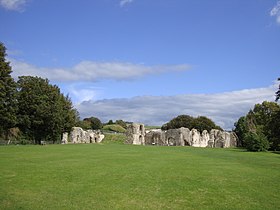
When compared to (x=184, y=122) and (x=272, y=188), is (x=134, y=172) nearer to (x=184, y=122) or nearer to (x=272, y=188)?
(x=272, y=188)

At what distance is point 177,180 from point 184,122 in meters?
93.3

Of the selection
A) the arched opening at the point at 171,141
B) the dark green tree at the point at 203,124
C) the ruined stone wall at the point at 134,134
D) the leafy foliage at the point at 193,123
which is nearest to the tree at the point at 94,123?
the leafy foliage at the point at 193,123

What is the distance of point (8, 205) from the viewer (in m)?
11.4

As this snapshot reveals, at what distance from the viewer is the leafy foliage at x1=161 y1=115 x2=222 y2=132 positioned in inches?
4080

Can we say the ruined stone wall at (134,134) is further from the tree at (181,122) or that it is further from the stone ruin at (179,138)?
the tree at (181,122)

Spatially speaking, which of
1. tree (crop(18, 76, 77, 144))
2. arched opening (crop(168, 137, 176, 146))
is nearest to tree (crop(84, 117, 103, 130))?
arched opening (crop(168, 137, 176, 146))

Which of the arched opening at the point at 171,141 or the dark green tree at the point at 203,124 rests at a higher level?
the dark green tree at the point at 203,124

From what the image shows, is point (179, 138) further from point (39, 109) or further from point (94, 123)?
point (94, 123)

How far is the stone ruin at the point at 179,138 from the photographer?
2550 inches

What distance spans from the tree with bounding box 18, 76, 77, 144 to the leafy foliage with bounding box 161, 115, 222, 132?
5422 centimetres

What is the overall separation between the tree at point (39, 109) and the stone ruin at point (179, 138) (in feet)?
46.4

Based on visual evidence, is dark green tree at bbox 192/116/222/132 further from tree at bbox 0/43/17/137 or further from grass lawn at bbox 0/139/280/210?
grass lawn at bbox 0/139/280/210

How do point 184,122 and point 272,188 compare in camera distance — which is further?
point 184,122

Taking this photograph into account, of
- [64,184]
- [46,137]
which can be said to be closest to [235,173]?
[64,184]
